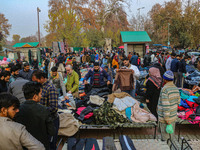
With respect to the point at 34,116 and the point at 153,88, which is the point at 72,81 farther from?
the point at 34,116

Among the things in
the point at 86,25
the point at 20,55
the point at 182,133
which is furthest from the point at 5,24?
the point at 182,133

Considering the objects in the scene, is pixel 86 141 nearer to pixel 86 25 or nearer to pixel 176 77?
pixel 176 77

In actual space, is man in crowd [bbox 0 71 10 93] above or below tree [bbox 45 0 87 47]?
below

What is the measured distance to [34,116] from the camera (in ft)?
7.61

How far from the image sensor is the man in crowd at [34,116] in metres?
2.32

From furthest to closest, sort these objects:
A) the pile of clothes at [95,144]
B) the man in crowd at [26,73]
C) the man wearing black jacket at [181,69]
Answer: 1. the man wearing black jacket at [181,69]
2. the man in crowd at [26,73]
3. the pile of clothes at [95,144]

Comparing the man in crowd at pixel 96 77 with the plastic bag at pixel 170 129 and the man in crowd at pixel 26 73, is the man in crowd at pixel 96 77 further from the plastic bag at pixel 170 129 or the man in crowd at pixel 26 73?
the plastic bag at pixel 170 129

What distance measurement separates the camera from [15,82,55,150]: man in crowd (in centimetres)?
232

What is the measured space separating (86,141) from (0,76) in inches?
116

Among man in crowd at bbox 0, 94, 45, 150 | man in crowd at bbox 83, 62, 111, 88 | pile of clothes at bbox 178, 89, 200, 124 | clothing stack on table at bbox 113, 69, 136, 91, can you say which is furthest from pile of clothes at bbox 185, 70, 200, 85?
man in crowd at bbox 0, 94, 45, 150

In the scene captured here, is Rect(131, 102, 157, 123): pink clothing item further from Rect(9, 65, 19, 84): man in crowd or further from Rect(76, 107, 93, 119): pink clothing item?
Rect(9, 65, 19, 84): man in crowd

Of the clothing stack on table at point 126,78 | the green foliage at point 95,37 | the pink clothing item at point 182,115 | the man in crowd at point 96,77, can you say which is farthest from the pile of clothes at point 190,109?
the green foliage at point 95,37

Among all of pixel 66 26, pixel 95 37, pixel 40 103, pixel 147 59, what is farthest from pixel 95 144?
pixel 95 37

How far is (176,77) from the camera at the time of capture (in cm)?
882
